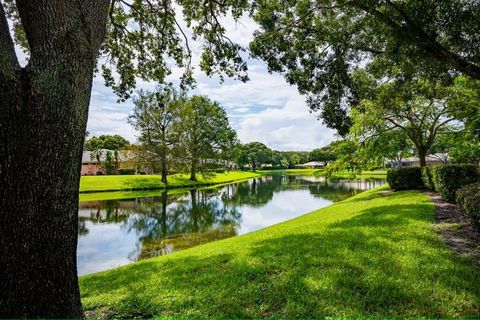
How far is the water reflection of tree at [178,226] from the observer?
12086 mm

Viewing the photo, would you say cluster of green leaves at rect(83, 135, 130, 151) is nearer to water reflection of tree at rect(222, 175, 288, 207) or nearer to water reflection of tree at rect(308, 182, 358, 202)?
water reflection of tree at rect(222, 175, 288, 207)

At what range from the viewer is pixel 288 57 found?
9609 millimetres

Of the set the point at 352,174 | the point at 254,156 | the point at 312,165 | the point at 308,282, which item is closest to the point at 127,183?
the point at 352,174

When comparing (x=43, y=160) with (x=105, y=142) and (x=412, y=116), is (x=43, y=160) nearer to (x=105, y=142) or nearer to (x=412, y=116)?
(x=412, y=116)

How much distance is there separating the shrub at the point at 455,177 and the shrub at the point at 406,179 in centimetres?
724

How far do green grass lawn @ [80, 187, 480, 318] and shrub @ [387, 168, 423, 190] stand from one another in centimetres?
1369

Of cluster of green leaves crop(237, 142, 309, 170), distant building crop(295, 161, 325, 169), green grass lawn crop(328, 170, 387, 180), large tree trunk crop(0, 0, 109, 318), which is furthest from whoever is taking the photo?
distant building crop(295, 161, 325, 169)

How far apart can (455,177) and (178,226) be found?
40.5 ft

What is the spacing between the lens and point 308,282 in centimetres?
468

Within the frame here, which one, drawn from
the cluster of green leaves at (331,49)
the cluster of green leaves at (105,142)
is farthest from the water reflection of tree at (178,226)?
the cluster of green leaves at (105,142)

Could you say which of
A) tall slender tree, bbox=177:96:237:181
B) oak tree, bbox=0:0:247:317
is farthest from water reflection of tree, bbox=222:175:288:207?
oak tree, bbox=0:0:247:317

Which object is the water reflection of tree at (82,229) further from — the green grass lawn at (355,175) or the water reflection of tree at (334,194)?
the water reflection of tree at (334,194)

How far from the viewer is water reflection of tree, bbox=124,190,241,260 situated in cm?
1209

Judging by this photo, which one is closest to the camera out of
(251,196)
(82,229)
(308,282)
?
(308,282)
